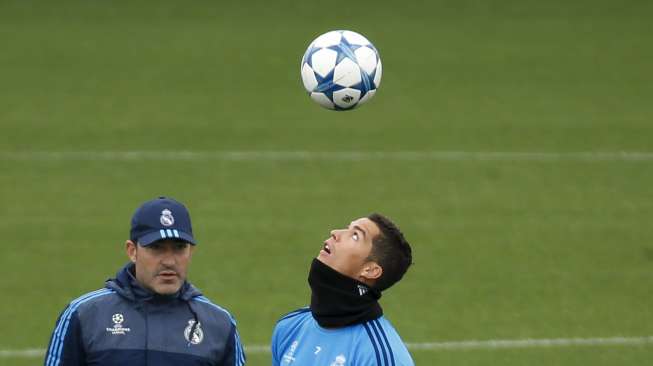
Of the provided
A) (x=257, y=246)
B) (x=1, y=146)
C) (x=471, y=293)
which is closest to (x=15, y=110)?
(x=1, y=146)

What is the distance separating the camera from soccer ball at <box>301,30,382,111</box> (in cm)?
836

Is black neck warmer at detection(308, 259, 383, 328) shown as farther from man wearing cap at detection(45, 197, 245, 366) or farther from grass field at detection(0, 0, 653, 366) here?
grass field at detection(0, 0, 653, 366)

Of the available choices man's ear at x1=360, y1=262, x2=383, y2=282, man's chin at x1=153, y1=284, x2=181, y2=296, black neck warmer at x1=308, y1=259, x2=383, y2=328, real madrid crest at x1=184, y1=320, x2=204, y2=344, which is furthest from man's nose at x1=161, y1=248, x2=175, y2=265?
man's ear at x1=360, y1=262, x2=383, y2=282

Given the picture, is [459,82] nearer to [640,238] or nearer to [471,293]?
[640,238]

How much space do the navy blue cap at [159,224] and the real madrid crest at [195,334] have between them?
0.39m

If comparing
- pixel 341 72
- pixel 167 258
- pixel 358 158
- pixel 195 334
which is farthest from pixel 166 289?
pixel 358 158

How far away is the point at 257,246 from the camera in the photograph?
13.5 meters

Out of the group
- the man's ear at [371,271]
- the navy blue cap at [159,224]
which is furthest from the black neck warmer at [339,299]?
the navy blue cap at [159,224]

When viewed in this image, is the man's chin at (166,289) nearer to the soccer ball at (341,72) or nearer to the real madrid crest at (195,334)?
the real madrid crest at (195,334)

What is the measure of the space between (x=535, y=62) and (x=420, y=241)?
781 cm

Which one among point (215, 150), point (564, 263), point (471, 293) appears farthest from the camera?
point (215, 150)

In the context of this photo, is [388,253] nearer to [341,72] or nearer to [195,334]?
[195,334]

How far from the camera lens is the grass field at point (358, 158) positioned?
39.8ft

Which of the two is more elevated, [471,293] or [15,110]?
[15,110]
